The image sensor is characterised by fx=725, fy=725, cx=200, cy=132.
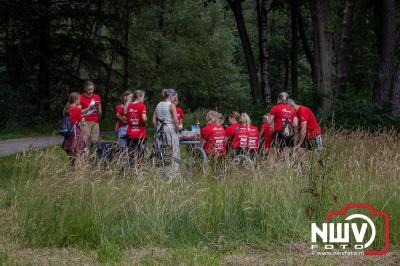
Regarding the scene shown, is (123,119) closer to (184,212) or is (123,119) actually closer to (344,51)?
(184,212)

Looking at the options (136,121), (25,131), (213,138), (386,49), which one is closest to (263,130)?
(213,138)

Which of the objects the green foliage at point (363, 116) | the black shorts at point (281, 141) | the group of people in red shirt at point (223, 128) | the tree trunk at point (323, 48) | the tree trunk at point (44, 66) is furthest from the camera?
the tree trunk at point (44, 66)

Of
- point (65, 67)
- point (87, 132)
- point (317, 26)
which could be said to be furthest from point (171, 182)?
point (65, 67)

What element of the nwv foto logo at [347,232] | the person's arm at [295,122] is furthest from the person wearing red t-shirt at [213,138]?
the nwv foto logo at [347,232]

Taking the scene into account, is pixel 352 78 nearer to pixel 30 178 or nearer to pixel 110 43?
pixel 110 43

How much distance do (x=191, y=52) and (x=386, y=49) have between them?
26.7 metres

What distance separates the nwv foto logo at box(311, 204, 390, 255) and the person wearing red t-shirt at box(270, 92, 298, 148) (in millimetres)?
4603

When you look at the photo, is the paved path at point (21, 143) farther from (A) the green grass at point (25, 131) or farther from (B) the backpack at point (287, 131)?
(B) the backpack at point (287, 131)

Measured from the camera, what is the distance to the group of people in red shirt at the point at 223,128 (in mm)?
12109

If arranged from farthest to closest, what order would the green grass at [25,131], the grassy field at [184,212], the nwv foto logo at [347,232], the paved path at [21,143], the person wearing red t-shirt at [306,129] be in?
the green grass at [25,131]
the paved path at [21,143]
the person wearing red t-shirt at [306,129]
the nwv foto logo at [347,232]
the grassy field at [184,212]

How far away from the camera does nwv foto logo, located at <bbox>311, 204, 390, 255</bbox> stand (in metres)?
7.51

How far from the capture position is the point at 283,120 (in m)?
12.7

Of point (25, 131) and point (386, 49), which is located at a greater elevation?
point (386, 49)

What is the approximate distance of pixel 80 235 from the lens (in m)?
7.74
